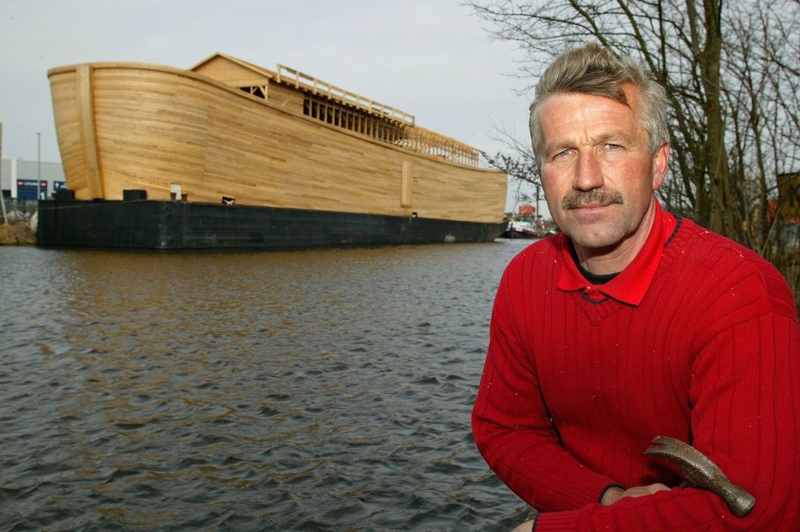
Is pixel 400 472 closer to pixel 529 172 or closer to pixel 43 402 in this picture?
pixel 43 402

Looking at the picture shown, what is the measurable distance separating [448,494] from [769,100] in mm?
5729

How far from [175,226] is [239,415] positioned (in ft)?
58.5

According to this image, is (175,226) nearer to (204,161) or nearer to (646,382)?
(204,161)

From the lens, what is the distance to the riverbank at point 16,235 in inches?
1011

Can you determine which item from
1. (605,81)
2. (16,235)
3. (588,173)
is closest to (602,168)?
(588,173)

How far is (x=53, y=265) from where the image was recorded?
16.5 meters

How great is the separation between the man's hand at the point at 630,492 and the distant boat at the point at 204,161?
21538 mm

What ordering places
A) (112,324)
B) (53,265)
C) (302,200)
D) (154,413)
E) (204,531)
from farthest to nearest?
1. (302,200)
2. (53,265)
3. (112,324)
4. (154,413)
5. (204,531)

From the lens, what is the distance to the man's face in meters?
1.79

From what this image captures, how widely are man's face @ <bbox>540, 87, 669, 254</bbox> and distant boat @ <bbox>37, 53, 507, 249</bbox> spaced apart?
21450 mm

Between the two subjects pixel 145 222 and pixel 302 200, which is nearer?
pixel 145 222

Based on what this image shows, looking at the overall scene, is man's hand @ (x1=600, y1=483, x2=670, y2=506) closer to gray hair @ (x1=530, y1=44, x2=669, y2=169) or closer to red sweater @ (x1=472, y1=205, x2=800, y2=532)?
red sweater @ (x1=472, y1=205, x2=800, y2=532)

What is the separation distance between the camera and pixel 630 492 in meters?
1.71

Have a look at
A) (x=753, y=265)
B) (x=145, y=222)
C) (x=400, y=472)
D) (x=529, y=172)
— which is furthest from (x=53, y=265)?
(x=753, y=265)
